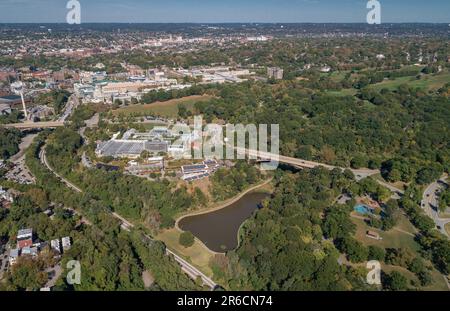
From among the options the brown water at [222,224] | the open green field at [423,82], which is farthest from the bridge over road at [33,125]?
the open green field at [423,82]

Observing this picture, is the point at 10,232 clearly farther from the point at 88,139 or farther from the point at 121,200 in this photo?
the point at 88,139

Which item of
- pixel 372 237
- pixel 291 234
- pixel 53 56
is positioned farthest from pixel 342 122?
pixel 53 56

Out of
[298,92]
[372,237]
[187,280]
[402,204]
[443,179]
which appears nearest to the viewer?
[187,280]

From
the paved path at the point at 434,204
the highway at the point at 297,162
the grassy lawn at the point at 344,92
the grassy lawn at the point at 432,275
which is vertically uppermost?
the grassy lawn at the point at 344,92

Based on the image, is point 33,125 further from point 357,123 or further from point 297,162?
point 357,123

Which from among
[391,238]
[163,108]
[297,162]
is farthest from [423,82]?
[391,238]

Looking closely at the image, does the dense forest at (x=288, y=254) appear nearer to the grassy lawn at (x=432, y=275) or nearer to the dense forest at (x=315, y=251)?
the dense forest at (x=315, y=251)
